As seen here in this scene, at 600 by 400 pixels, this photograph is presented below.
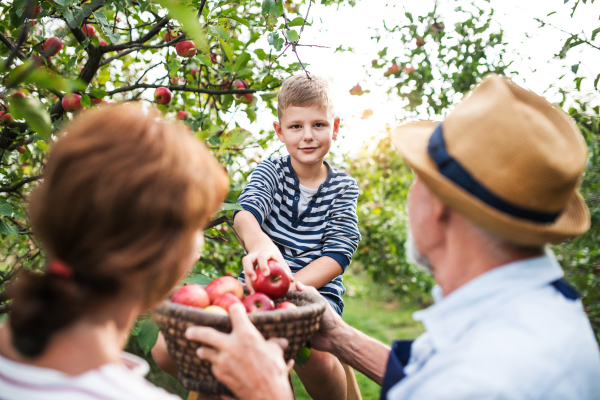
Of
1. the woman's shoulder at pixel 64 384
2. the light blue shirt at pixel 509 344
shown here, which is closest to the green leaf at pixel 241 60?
the light blue shirt at pixel 509 344

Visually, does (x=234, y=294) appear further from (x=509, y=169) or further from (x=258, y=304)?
(x=509, y=169)

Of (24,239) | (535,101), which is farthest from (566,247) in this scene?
(24,239)

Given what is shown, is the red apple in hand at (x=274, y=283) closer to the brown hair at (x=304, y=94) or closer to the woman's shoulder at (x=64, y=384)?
the woman's shoulder at (x=64, y=384)

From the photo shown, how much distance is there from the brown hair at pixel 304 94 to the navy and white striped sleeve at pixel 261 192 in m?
0.33

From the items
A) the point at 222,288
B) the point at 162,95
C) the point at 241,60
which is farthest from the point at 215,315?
the point at 162,95

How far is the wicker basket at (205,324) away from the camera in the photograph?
116 cm

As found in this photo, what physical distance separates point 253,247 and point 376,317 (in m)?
5.45

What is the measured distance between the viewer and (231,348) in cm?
113

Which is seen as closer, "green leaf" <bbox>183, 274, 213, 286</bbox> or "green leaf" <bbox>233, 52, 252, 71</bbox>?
"green leaf" <bbox>183, 274, 213, 286</bbox>

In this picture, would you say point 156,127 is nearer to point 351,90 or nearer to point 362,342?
point 362,342

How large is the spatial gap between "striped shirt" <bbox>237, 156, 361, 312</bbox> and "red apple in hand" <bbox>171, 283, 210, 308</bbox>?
72 cm

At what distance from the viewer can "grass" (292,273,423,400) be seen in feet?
14.4

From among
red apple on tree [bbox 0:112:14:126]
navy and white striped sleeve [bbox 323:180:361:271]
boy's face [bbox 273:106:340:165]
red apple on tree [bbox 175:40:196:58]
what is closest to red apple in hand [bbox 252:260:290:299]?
navy and white striped sleeve [bbox 323:180:361:271]

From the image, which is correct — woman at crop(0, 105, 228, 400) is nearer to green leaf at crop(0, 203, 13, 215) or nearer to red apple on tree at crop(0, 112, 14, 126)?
green leaf at crop(0, 203, 13, 215)
